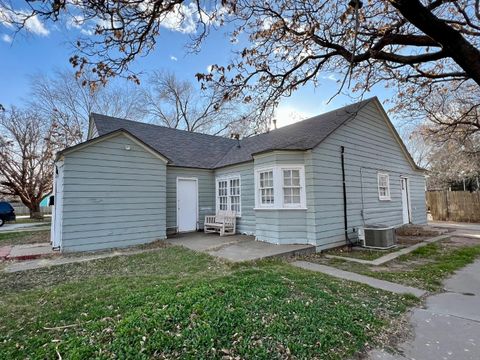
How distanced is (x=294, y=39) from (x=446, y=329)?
594 cm

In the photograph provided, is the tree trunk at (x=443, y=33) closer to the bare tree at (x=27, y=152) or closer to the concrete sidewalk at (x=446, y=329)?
the concrete sidewalk at (x=446, y=329)

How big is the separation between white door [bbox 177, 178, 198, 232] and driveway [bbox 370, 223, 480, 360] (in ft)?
29.3

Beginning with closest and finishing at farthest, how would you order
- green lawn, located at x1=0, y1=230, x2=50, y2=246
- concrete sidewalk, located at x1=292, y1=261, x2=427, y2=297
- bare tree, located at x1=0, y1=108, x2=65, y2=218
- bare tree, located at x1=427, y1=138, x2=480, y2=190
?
concrete sidewalk, located at x1=292, y1=261, x2=427, y2=297
green lawn, located at x1=0, y1=230, x2=50, y2=246
bare tree, located at x1=427, y1=138, x2=480, y2=190
bare tree, located at x1=0, y1=108, x2=65, y2=218

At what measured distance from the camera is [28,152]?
A: 21.4 meters

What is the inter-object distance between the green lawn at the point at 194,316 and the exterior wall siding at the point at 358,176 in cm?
342

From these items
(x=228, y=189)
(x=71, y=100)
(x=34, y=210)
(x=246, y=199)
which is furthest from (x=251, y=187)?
(x=34, y=210)

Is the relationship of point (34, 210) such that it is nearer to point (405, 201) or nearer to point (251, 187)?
point (251, 187)

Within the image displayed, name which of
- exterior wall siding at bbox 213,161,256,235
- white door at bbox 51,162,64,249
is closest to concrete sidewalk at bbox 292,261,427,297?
exterior wall siding at bbox 213,161,256,235

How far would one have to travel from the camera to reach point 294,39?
19.1ft

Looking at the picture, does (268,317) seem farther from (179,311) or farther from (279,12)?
(279,12)

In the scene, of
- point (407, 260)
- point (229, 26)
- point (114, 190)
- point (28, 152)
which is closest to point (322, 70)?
point (229, 26)

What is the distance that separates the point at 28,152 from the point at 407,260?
27222mm

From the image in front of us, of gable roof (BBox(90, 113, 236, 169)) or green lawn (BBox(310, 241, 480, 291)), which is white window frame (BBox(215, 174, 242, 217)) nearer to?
gable roof (BBox(90, 113, 236, 169))

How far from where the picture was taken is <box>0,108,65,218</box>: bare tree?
67.5ft
